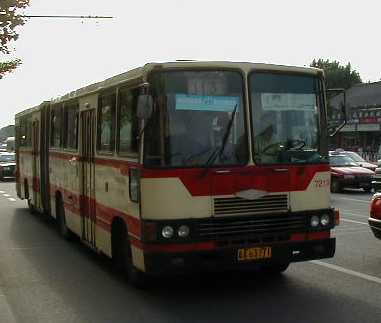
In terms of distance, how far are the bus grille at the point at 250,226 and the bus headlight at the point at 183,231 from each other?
0.15m

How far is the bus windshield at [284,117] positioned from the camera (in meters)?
7.54

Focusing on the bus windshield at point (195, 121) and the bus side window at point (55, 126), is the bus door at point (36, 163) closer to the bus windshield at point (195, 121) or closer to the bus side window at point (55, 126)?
the bus side window at point (55, 126)

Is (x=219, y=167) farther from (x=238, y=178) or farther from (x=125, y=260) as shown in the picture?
(x=125, y=260)

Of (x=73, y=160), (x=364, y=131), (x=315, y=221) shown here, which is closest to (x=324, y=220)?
(x=315, y=221)

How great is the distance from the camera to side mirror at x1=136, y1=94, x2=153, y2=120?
6906 mm

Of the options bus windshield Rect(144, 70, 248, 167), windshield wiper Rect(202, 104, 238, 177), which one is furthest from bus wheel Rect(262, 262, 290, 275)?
windshield wiper Rect(202, 104, 238, 177)

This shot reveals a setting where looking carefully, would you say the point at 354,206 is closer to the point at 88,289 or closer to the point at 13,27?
the point at 13,27

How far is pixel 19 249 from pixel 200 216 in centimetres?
543

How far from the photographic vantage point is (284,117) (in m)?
7.66

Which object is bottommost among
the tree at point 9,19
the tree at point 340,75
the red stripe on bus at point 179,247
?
the red stripe on bus at point 179,247

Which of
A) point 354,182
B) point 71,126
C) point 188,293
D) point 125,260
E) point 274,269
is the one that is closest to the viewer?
point 188,293

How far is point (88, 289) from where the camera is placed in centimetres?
826

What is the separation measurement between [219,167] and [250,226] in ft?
2.39

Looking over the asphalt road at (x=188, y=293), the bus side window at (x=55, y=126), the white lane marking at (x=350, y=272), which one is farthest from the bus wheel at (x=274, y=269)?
the bus side window at (x=55, y=126)
